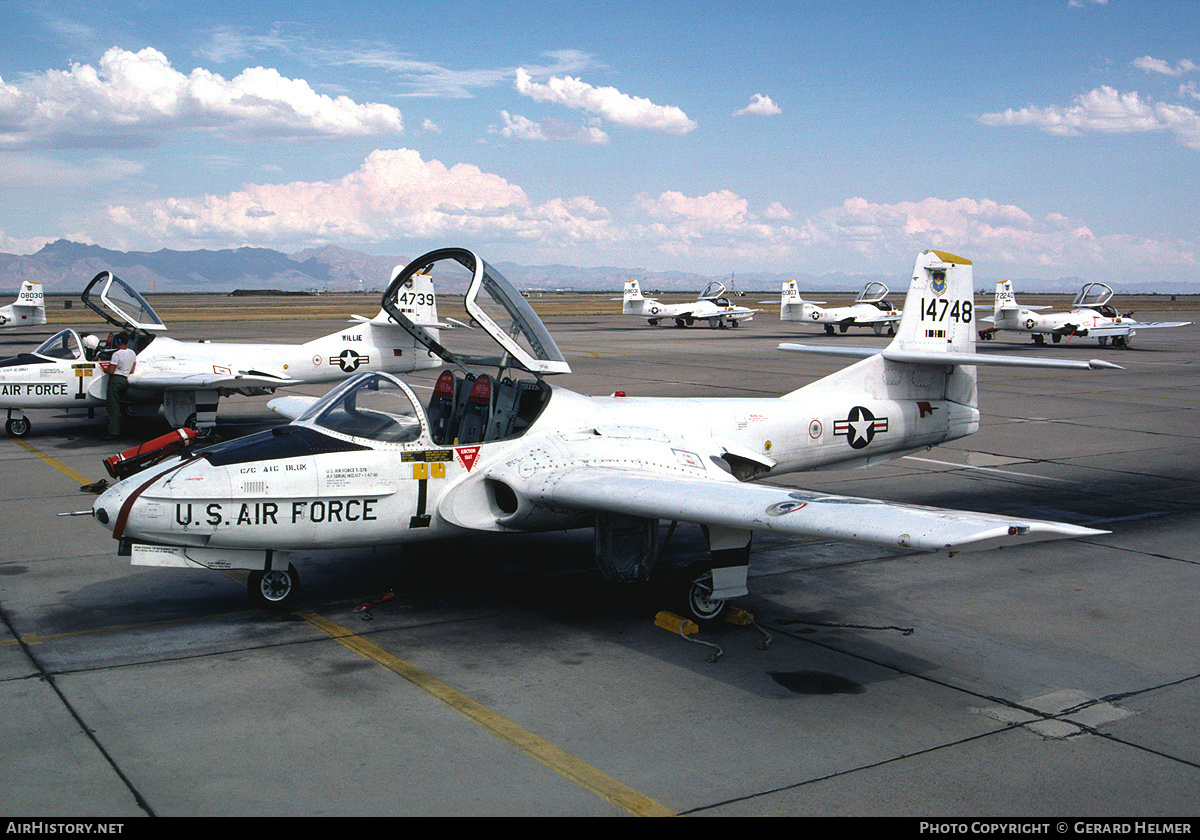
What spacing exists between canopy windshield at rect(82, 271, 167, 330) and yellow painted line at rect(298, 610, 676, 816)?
1488 centimetres

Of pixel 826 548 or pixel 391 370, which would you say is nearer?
pixel 826 548

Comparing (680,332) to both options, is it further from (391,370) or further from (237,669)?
(237,669)

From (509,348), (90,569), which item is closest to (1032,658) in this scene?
(509,348)

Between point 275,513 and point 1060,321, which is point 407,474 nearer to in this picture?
point 275,513

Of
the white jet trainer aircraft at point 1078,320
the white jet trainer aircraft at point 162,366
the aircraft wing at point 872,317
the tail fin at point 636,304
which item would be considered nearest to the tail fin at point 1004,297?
the white jet trainer aircraft at point 1078,320

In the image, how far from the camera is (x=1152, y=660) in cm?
746

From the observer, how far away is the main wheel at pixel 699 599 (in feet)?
26.6

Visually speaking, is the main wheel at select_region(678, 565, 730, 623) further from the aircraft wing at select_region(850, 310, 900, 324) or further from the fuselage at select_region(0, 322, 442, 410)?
the aircraft wing at select_region(850, 310, 900, 324)

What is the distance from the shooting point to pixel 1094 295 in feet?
160

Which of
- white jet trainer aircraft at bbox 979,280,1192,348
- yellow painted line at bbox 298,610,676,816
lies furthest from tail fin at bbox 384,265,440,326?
white jet trainer aircraft at bbox 979,280,1192,348

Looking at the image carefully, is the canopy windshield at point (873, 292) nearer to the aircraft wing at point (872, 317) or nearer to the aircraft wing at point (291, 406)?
the aircraft wing at point (872, 317)

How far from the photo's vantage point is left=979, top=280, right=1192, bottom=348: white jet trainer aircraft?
4541 cm

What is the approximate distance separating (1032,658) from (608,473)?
3.80 metres

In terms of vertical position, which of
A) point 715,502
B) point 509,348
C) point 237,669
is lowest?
point 237,669
